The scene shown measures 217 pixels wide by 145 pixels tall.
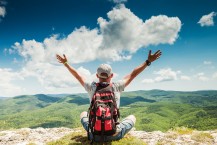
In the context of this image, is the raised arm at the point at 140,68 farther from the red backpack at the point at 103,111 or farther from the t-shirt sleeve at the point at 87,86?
the t-shirt sleeve at the point at 87,86

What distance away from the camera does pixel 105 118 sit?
729cm

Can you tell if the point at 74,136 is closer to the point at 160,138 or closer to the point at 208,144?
the point at 160,138

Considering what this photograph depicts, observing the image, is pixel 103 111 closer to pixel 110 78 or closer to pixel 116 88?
pixel 116 88

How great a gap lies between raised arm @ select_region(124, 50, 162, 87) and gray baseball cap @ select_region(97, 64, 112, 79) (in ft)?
2.51

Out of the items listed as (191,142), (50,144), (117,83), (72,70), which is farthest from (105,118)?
(191,142)

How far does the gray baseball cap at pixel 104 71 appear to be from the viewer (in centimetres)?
752

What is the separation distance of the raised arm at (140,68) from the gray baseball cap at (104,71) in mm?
765

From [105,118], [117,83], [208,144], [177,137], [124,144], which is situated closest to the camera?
[105,118]

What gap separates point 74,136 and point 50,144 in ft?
4.07

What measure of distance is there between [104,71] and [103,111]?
132 centimetres

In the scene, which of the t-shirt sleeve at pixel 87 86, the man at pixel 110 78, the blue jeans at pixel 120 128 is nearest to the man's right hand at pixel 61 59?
the man at pixel 110 78

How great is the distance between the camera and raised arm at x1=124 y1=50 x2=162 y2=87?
26.3ft

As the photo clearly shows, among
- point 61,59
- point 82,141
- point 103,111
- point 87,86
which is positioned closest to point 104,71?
point 87,86

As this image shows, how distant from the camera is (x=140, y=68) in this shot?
818 cm
